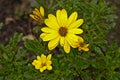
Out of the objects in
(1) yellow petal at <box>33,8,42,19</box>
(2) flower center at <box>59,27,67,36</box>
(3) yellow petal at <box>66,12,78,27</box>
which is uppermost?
(1) yellow petal at <box>33,8,42,19</box>

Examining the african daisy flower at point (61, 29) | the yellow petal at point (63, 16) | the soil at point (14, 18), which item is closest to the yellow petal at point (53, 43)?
the african daisy flower at point (61, 29)

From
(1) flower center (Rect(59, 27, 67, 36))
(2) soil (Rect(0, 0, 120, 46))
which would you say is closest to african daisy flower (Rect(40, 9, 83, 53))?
(1) flower center (Rect(59, 27, 67, 36))

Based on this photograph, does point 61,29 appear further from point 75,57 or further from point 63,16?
point 75,57

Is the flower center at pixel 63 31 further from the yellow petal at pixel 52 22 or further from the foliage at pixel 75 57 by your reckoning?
the foliage at pixel 75 57

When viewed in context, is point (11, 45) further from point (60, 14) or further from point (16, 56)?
point (60, 14)

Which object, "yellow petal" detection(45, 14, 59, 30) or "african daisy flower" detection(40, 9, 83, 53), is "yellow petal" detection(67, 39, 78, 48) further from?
"yellow petal" detection(45, 14, 59, 30)
